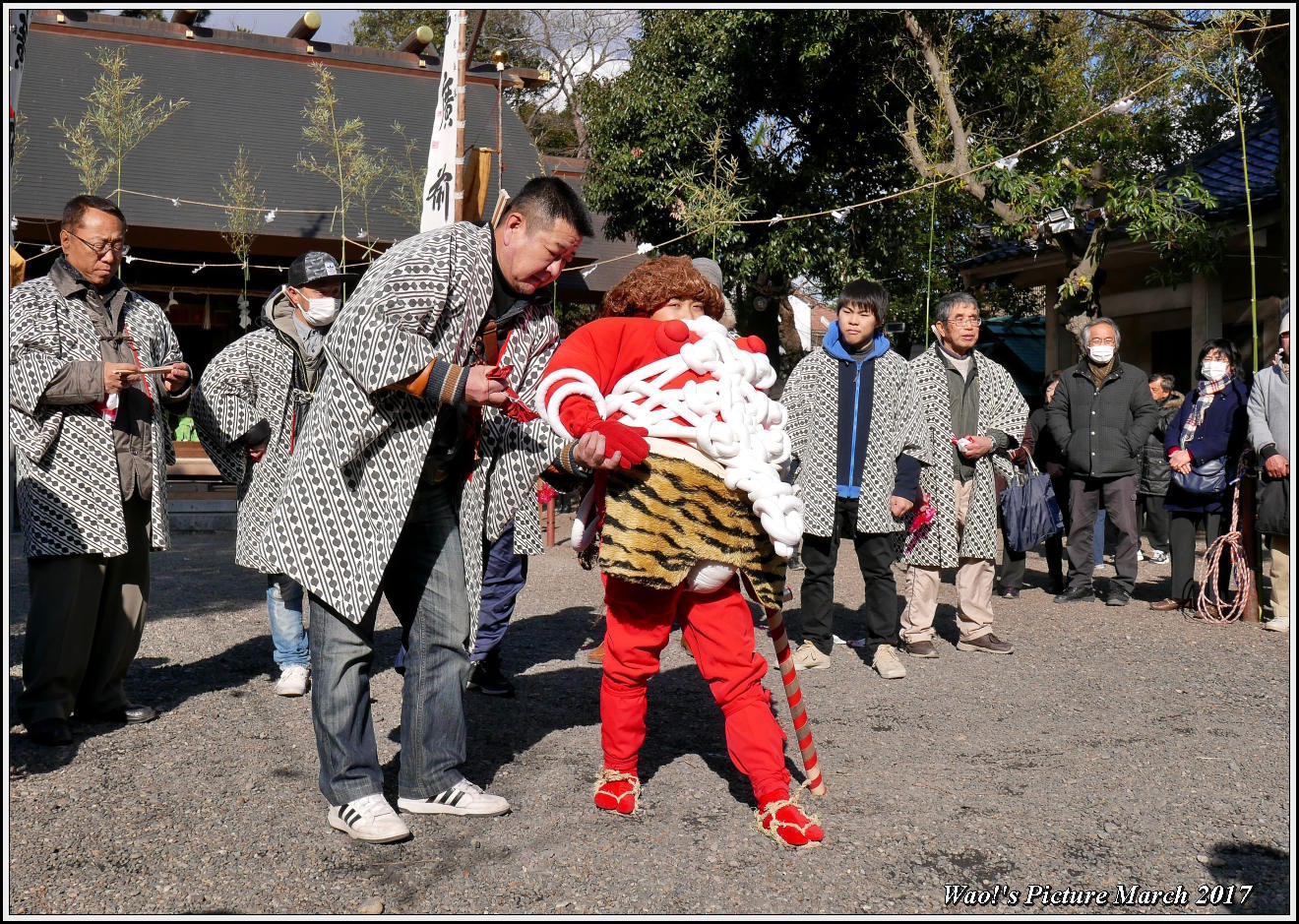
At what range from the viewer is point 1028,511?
7289 mm

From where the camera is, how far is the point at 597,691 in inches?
206

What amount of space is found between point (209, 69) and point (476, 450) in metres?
17.0

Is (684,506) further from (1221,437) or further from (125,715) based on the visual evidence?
(1221,437)

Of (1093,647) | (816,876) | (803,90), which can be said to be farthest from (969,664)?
(803,90)

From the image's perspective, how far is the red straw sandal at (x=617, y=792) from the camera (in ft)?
11.7

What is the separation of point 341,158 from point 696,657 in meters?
13.1

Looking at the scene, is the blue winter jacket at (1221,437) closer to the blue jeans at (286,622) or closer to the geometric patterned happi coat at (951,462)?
the geometric patterned happi coat at (951,462)

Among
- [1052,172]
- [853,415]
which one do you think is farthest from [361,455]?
[1052,172]

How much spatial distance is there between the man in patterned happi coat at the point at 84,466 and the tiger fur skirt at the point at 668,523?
211 centimetres

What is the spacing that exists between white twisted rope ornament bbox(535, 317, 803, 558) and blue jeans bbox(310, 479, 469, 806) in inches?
20.7

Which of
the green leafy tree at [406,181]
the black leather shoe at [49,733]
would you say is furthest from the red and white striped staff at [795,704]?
the green leafy tree at [406,181]

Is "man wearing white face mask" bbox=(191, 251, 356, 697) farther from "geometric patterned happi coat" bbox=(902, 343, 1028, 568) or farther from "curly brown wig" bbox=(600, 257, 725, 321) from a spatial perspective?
"geometric patterned happi coat" bbox=(902, 343, 1028, 568)

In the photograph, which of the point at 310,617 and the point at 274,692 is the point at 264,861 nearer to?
the point at 310,617

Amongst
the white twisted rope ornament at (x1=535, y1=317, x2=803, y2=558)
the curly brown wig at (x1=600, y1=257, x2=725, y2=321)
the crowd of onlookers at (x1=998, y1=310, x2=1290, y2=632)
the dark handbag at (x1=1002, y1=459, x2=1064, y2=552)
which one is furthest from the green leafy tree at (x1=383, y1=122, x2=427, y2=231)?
the white twisted rope ornament at (x1=535, y1=317, x2=803, y2=558)
